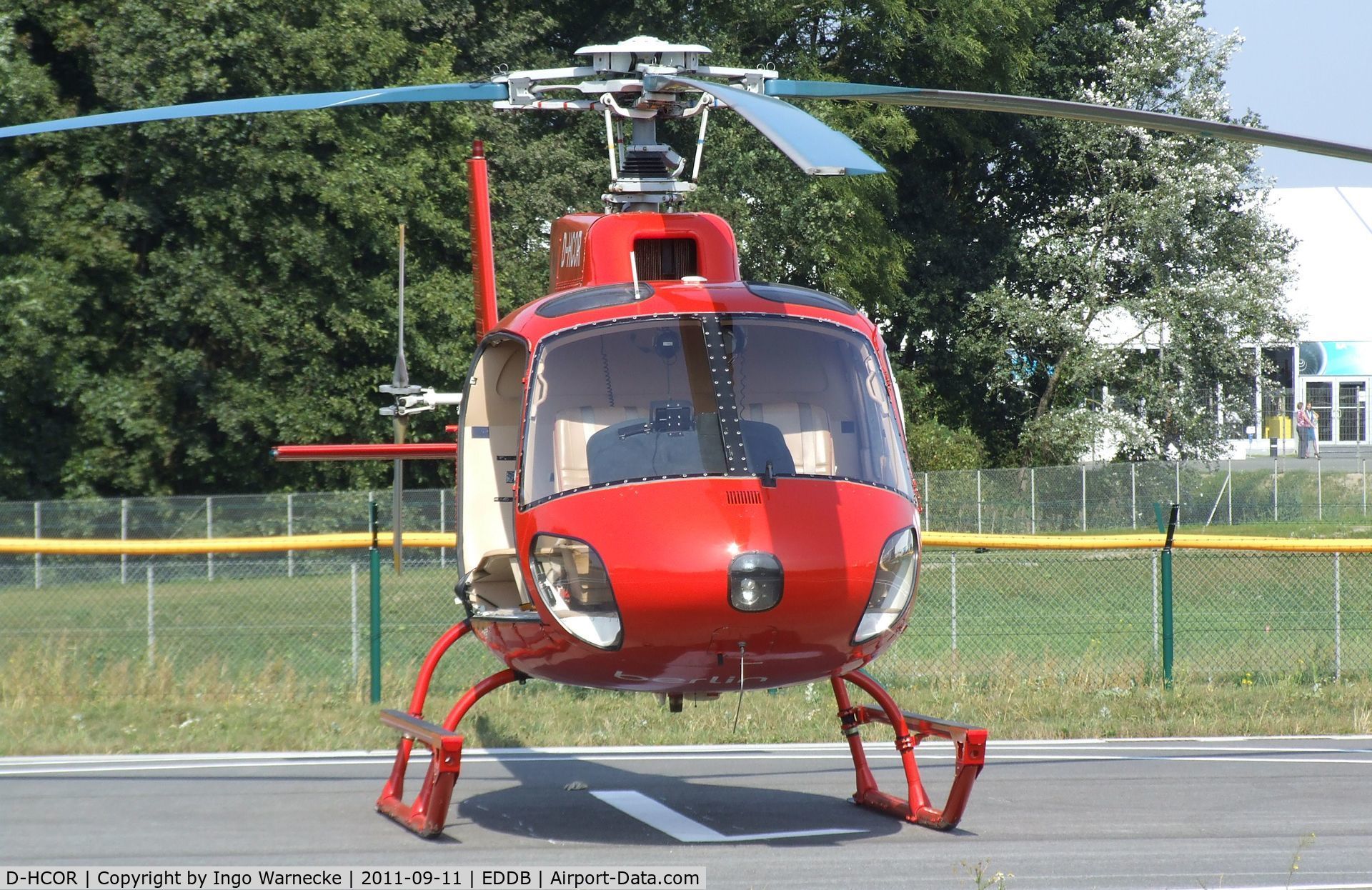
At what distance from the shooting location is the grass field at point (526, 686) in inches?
480

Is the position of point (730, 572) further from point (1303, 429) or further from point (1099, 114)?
point (1303, 429)

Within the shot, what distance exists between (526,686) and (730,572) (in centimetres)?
817

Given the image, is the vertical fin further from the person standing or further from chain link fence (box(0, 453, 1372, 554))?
the person standing

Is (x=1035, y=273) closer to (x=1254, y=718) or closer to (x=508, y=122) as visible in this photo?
(x=508, y=122)

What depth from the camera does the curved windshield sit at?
6957 millimetres

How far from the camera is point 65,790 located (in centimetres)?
979

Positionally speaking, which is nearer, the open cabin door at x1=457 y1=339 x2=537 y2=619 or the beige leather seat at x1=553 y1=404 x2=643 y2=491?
the beige leather seat at x1=553 y1=404 x2=643 y2=491

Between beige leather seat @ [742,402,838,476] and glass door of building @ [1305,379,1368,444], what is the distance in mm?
46456

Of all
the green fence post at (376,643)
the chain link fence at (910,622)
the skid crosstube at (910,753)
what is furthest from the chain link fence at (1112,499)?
the skid crosstube at (910,753)

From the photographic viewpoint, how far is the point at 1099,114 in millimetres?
6938

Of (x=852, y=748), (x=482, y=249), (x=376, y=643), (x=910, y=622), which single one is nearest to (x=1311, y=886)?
(x=852, y=748)

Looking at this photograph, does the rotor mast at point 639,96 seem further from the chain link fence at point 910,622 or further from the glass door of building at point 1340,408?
the glass door of building at point 1340,408

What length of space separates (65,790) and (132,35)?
63.2ft

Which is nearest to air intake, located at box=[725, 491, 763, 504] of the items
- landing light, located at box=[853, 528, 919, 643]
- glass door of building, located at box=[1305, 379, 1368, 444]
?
landing light, located at box=[853, 528, 919, 643]
